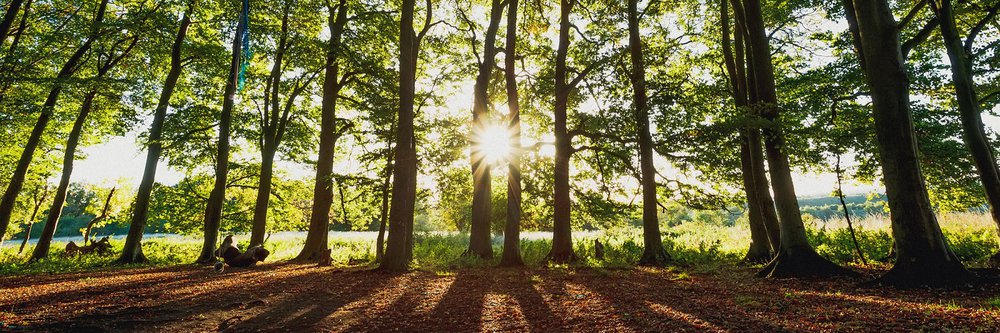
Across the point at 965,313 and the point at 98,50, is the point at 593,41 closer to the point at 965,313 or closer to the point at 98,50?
the point at 965,313

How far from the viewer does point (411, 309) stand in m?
6.47

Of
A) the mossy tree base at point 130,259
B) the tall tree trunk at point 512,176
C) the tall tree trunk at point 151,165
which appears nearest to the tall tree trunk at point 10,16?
the tall tree trunk at point 151,165

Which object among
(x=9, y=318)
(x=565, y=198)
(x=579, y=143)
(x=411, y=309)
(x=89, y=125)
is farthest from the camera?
(x=89, y=125)

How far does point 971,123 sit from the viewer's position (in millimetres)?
8070

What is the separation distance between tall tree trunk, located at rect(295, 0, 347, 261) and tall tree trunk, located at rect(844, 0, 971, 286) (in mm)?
14743

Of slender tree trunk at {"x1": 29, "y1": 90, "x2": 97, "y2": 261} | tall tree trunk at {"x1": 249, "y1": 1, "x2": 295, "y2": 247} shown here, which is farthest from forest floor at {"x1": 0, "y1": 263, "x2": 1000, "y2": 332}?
slender tree trunk at {"x1": 29, "y1": 90, "x2": 97, "y2": 261}

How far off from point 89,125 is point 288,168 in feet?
30.7

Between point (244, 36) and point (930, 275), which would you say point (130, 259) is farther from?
point (930, 275)

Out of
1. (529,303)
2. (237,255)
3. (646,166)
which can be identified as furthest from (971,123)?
(237,255)

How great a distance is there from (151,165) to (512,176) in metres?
14.1

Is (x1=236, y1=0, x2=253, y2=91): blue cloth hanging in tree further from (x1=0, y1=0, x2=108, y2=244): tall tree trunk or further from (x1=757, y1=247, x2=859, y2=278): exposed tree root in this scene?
(x1=757, y1=247, x2=859, y2=278): exposed tree root

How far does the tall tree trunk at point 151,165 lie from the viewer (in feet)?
49.8

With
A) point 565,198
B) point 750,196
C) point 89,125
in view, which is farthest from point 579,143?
point 89,125

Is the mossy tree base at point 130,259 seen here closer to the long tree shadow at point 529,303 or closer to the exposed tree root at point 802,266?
the long tree shadow at point 529,303
